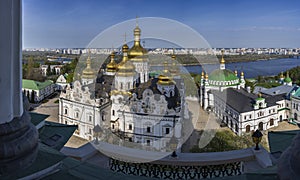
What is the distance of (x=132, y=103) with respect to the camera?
707 cm

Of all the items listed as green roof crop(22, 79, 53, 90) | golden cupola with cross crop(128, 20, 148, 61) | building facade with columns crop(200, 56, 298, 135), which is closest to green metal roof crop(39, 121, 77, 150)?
building facade with columns crop(200, 56, 298, 135)

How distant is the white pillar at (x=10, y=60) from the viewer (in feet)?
2.59

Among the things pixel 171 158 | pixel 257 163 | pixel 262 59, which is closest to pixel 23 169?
pixel 171 158

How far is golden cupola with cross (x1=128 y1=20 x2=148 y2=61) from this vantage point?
32.0 ft

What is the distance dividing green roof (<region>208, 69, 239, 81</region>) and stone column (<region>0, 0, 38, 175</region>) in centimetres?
1148

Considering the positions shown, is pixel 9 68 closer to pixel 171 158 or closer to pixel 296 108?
pixel 171 158

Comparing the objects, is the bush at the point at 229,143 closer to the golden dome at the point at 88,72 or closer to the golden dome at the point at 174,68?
the golden dome at the point at 174,68

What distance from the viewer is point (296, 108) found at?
10273 millimetres

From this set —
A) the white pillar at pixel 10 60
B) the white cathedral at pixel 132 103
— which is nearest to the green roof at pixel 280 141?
the white pillar at pixel 10 60

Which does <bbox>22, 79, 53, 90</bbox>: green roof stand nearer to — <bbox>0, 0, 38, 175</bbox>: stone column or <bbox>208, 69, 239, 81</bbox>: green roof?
<bbox>208, 69, 239, 81</bbox>: green roof

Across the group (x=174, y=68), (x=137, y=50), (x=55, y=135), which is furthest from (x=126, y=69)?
(x=55, y=135)

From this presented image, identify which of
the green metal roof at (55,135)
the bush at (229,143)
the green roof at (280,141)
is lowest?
the bush at (229,143)

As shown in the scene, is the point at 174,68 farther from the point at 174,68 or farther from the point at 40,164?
the point at 40,164

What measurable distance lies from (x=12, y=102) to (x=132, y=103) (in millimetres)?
6213
